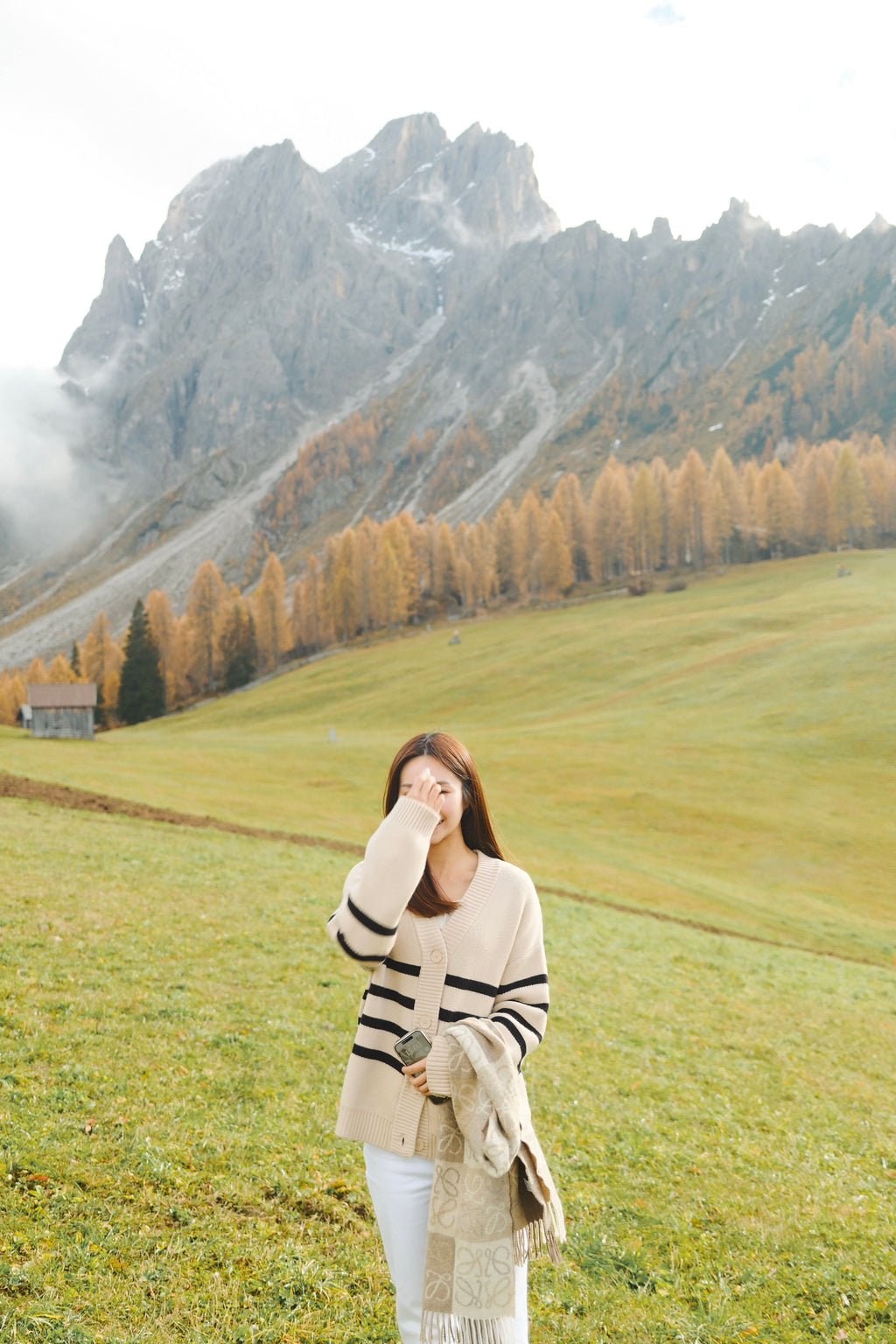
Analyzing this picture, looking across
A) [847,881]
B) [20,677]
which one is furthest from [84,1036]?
[20,677]

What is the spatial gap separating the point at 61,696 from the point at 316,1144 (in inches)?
2538

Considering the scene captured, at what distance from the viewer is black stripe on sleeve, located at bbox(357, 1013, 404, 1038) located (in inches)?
173

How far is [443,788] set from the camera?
14.9 ft

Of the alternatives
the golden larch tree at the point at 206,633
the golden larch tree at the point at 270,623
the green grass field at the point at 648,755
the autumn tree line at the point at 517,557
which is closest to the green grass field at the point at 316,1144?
A: the green grass field at the point at 648,755

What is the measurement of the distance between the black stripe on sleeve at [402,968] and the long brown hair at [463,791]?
0.30m

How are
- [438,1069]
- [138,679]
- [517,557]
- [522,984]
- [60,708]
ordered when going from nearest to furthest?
1. [438,1069]
2. [522,984]
3. [60,708]
4. [138,679]
5. [517,557]

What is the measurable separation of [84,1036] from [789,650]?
6866 centimetres

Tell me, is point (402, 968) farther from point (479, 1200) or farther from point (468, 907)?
point (479, 1200)

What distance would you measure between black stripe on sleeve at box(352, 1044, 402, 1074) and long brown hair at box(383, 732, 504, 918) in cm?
84

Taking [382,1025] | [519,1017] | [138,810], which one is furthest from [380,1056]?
[138,810]

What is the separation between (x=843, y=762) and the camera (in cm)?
4525

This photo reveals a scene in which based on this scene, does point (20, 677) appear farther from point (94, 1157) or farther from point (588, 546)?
point (94, 1157)

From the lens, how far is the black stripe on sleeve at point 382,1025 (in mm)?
4402

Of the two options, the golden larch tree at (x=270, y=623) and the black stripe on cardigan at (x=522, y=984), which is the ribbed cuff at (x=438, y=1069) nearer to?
the black stripe on cardigan at (x=522, y=984)
